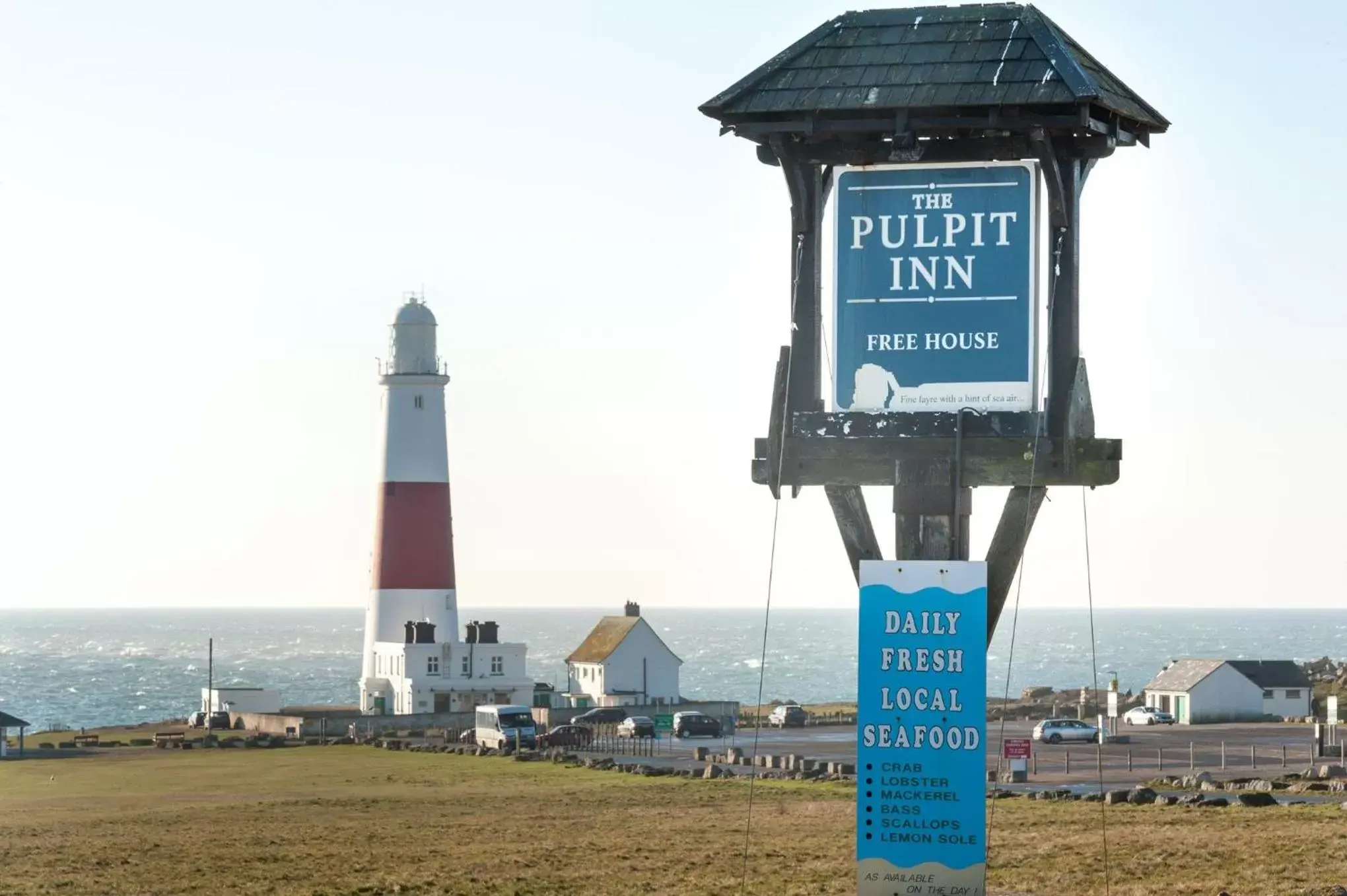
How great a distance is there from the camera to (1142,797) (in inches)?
1563

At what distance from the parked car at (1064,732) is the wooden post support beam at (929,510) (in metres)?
49.8

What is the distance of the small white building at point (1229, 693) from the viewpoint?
261 ft

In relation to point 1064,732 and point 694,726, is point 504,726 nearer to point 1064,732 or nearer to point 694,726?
point 694,726

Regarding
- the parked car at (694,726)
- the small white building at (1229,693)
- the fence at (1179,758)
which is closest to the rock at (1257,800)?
the fence at (1179,758)

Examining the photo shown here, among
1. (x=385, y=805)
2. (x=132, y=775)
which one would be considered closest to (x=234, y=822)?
(x=385, y=805)

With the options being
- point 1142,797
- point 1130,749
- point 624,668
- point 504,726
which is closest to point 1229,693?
point 1130,749

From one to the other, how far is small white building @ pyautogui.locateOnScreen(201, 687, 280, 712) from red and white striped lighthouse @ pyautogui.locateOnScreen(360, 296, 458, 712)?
4937 mm

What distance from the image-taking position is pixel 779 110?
1570 centimetres

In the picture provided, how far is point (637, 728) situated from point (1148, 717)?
23.4 meters

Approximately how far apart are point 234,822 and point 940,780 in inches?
967

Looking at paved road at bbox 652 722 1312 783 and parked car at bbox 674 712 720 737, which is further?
parked car at bbox 674 712 720 737

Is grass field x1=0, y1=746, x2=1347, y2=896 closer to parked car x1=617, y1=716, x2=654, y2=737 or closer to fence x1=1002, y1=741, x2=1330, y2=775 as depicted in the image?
fence x1=1002, y1=741, x2=1330, y2=775

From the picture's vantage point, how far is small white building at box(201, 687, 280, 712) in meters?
78.4

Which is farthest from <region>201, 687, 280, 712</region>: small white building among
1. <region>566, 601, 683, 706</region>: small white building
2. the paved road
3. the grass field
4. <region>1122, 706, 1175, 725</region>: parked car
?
<region>1122, 706, 1175, 725</region>: parked car
